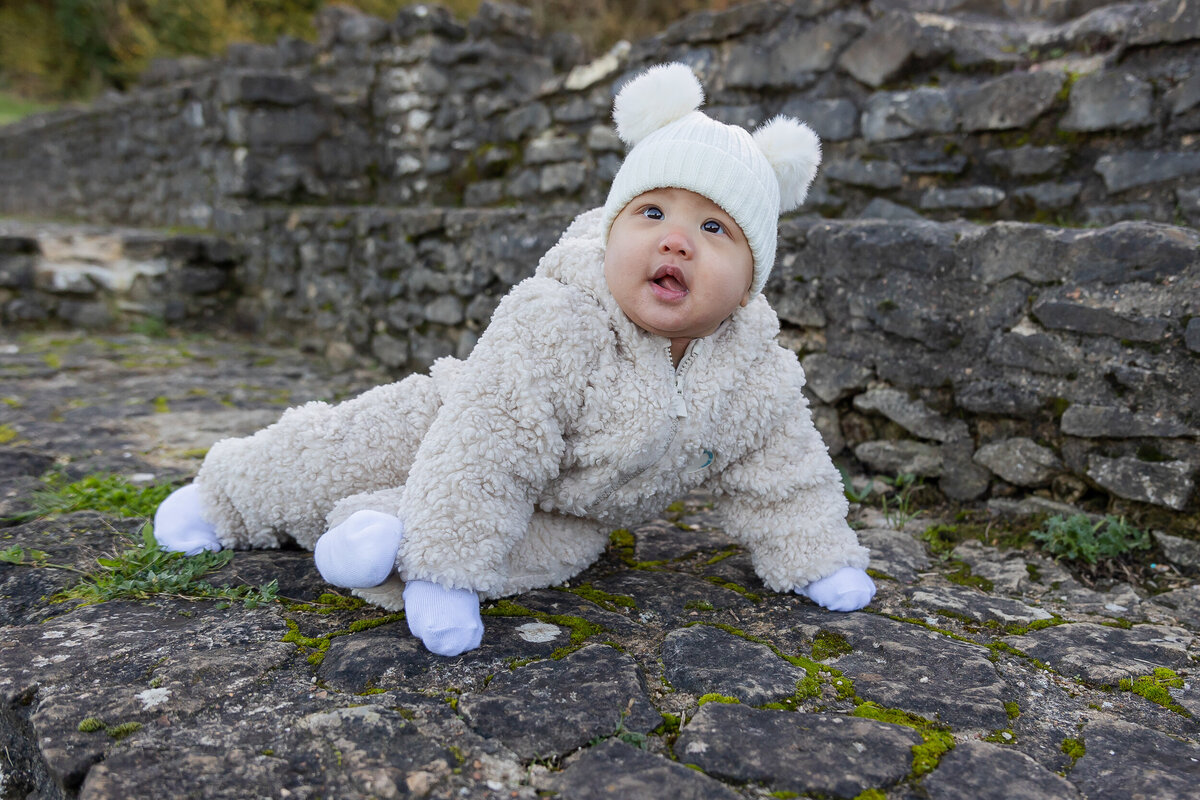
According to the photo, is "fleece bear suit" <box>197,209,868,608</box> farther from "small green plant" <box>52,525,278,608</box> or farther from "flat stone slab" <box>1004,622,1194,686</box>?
"flat stone slab" <box>1004,622,1194,686</box>

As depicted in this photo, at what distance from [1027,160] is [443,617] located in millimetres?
2394

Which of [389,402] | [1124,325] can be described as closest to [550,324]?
[389,402]

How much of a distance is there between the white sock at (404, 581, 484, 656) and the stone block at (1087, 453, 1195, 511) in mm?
1692

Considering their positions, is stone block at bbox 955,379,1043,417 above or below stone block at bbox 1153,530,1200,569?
above

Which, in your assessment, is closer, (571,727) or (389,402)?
(571,727)

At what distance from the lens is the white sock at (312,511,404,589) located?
139 cm

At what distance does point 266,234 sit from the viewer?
203 inches

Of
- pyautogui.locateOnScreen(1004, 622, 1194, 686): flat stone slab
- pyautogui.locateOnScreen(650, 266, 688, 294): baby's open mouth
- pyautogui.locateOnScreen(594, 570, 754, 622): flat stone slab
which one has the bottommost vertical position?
pyautogui.locateOnScreen(1004, 622, 1194, 686): flat stone slab

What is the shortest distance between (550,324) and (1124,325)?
1521 millimetres

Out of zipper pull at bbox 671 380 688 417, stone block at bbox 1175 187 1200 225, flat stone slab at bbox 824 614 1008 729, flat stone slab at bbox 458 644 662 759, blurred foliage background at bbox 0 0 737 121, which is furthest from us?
blurred foliage background at bbox 0 0 737 121

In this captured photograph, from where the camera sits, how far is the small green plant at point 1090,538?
2014mm

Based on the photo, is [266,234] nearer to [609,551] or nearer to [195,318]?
[195,318]

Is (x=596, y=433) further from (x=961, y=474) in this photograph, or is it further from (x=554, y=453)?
(x=961, y=474)

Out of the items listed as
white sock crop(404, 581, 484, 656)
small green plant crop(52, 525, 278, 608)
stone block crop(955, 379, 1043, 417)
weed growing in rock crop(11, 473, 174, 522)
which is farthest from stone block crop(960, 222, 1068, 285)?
weed growing in rock crop(11, 473, 174, 522)
